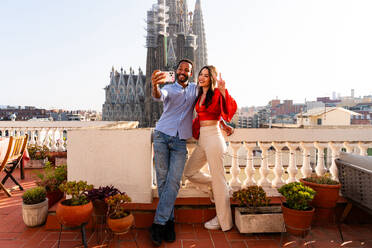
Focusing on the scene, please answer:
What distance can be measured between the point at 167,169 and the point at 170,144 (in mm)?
312

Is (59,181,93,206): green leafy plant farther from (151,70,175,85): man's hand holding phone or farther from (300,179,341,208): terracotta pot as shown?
(300,179,341,208): terracotta pot

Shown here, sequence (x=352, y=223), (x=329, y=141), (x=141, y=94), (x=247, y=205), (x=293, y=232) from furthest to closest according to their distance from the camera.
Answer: (x=141, y=94), (x=329, y=141), (x=352, y=223), (x=247, y=205), (x=293, y=232)

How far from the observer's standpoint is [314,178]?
9.78 ft

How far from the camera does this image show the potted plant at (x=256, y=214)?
112 inches

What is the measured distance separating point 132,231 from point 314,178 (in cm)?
240

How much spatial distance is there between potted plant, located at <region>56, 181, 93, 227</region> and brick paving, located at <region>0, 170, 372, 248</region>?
34 cm

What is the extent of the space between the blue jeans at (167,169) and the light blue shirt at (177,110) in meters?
0.09

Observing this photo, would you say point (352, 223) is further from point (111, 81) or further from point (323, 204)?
point (111, 81)

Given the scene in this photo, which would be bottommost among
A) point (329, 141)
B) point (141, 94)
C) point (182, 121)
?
point (329, 141)

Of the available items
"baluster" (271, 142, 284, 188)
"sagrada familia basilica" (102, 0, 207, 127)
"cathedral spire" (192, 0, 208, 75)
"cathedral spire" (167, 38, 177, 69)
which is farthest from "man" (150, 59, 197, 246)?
"cathedral spire" (192, 0, 208, 75)

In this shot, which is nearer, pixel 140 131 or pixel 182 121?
pixel 182 121

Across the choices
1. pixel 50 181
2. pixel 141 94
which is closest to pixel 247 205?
pixel 50 181

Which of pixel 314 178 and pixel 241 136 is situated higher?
pixel 241 136

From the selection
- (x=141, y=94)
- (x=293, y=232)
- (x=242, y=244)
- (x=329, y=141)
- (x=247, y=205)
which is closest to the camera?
(x=293, y=232)
